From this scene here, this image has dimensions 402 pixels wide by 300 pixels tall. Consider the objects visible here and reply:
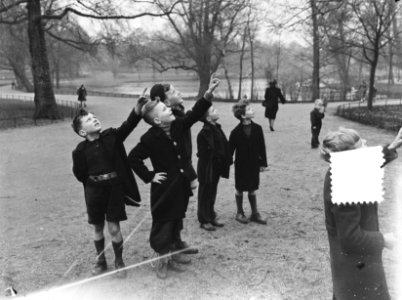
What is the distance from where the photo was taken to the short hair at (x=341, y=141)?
7.14 ft

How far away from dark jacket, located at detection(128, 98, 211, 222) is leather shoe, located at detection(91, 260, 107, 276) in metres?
0.79

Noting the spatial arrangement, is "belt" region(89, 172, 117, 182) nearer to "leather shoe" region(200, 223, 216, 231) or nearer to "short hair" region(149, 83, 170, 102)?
"short hair" region(149, 83, 170, 102)

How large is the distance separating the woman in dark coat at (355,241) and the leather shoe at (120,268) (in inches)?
97.5

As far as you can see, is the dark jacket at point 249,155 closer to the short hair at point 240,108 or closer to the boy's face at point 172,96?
the short hair at point 240,108

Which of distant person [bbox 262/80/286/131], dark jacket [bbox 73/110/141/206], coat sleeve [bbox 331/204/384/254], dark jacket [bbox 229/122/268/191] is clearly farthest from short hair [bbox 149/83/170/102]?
distant person [bbox 262/80/286/131]

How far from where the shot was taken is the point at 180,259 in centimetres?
441

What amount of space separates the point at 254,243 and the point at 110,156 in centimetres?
204

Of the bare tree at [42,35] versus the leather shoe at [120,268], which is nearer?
the leather shoe at [120,268]

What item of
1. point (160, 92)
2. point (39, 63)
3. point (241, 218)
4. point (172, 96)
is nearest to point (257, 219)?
point (241, 218)

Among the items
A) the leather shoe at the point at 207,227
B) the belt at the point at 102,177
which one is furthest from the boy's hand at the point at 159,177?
the leather shoe at the point at 207,227

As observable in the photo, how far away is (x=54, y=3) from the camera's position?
21.2 metres

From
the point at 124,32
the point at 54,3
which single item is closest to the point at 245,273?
the point at 124,32

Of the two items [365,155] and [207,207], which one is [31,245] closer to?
[207,207]

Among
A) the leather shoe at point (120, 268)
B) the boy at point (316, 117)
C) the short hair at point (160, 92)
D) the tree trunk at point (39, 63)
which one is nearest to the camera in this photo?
the leather shoe at point (120, 268)
